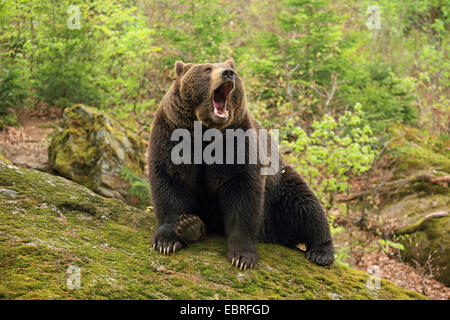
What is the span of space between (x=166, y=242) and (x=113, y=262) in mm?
626

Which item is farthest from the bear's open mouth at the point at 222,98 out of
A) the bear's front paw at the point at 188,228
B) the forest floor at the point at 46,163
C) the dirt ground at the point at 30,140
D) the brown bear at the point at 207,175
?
the dirt ground at the point at 30,140

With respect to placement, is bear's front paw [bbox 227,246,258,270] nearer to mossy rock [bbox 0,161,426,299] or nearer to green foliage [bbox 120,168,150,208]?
mossy rock [bbox 0,161,426,299]

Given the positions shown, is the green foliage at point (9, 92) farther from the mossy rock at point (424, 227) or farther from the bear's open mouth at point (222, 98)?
the mossy rock at point (424, 227)

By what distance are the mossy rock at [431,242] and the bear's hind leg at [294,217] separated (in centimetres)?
452

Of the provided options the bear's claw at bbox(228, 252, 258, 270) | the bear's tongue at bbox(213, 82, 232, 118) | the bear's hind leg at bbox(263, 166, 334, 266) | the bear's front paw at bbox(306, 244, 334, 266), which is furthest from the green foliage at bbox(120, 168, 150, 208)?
the bear's claw at bbox(228, 252, 258, 270)

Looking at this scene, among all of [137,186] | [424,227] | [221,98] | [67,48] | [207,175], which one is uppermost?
[67,48]

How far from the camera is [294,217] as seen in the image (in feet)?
15.4

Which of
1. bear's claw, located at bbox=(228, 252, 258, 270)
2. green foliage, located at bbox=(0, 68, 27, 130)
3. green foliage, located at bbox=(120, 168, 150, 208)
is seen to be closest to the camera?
bear's claw, located at bbox=(228, 252, 258, 270)

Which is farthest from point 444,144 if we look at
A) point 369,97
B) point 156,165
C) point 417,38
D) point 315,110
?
point 156,165

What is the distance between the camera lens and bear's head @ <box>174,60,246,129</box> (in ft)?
12.8

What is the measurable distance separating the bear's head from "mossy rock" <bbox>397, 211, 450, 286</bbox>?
19.6 feet

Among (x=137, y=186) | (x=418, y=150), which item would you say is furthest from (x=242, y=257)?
(x=418, y=150)

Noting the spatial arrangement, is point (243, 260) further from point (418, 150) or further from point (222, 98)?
point (418, 150)

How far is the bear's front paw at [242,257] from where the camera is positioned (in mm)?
3635
